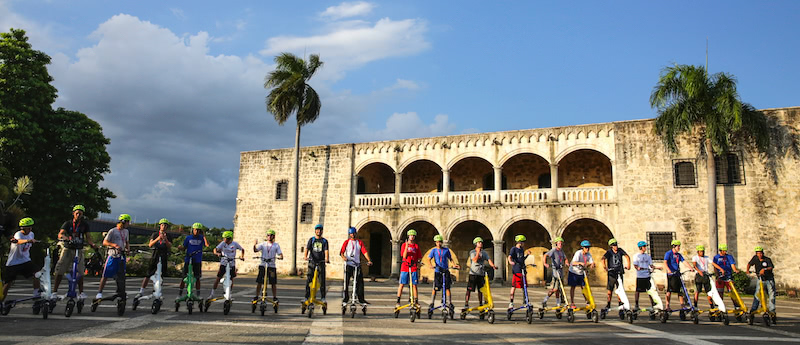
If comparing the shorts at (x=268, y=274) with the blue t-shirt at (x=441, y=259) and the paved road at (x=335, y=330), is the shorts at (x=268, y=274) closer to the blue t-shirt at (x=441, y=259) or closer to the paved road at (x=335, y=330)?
the paved road at (x=335, y=330)

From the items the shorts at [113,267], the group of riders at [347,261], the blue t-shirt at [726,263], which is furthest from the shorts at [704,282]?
the shorts at [113,267]

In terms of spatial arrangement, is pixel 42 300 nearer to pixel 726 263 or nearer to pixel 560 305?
pixel 560 305

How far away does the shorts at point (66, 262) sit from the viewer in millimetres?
9527

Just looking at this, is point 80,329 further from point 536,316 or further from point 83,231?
point 536,316

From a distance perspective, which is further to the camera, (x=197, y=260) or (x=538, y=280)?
(x=538, y=280)

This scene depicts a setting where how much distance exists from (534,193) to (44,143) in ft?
70.2

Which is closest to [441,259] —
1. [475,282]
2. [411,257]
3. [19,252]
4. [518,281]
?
[411,257]

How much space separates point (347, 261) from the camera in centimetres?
1070

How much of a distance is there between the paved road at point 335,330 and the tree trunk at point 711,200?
9414 millimetres

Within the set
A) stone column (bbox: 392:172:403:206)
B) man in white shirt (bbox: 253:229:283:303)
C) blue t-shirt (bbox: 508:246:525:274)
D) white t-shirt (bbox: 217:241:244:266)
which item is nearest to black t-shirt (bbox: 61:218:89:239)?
white t-shirt (bbox: 217:241:244:266)

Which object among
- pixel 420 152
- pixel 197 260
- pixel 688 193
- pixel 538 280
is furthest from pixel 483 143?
pixel 197 260

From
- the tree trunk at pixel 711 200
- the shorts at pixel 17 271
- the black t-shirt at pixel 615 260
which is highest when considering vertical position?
the tree trunk at pixel 711 200

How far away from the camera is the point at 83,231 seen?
9.55 meters

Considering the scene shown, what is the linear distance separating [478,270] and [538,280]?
1634 cm
